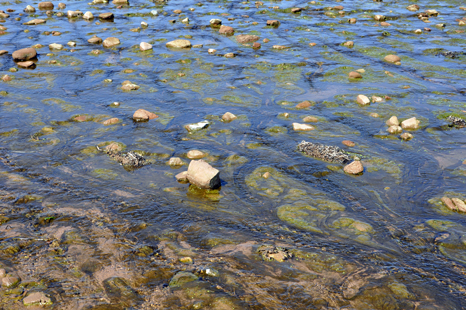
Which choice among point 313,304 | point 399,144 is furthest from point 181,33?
point 313,304

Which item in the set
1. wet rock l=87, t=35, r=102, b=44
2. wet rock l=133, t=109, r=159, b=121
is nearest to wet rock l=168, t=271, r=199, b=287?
wet rock l=133, t=109, r=159, b=121

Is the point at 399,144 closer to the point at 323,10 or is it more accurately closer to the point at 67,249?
the point at 67,249

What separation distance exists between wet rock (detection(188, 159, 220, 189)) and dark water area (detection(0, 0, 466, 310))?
154 mm

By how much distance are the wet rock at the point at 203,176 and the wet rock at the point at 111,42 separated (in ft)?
25.5

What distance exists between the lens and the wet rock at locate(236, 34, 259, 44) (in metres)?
12.0

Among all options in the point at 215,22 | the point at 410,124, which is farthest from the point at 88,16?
the point at 410,124

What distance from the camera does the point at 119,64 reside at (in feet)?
33.4

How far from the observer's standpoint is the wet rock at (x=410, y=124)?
6.84 meters

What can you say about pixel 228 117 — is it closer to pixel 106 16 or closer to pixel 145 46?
pixel 145 46

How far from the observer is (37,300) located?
3389 millimetres

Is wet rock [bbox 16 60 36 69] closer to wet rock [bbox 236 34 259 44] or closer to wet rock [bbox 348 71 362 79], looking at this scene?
wet rock [bbox 236 34 259 44]

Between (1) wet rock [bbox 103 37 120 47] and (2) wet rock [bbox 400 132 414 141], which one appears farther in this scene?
(1) wet rock [bbox 103 37 120 47]

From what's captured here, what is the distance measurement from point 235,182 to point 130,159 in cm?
167

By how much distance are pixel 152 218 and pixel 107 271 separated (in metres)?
0.97
